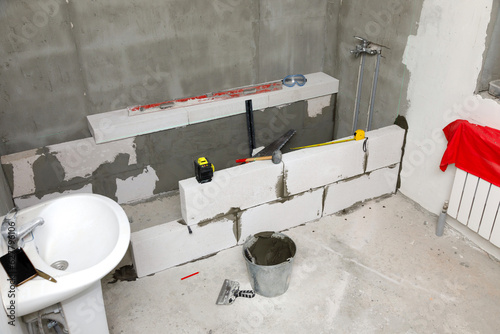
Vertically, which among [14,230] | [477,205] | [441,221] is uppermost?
[14,230]

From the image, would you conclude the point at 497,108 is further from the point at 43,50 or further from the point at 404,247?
the point at 43,50

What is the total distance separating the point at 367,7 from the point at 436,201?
1885 millimetres

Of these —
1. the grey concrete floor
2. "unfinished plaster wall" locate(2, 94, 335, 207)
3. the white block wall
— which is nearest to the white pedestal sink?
the grey concrete floor

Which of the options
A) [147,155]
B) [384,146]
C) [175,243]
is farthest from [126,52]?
[384,146]

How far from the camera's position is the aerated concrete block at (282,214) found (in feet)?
11.6

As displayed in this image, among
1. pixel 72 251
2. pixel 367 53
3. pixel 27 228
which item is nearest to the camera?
pixel 27 228

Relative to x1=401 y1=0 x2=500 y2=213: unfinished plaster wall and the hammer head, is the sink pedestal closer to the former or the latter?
the hammer head

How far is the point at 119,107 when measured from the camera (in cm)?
397

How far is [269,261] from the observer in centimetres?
318

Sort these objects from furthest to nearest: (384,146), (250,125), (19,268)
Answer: (250,125) → (384,146) → (19,268)

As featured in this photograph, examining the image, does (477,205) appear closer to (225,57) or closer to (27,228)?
(225,57)

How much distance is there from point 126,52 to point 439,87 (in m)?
2.67

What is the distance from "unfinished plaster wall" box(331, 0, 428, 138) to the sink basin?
9.11ft

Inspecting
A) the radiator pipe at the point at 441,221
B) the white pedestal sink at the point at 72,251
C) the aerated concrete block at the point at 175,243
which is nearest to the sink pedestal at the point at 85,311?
the white pedestal sink at the point at 72,251
